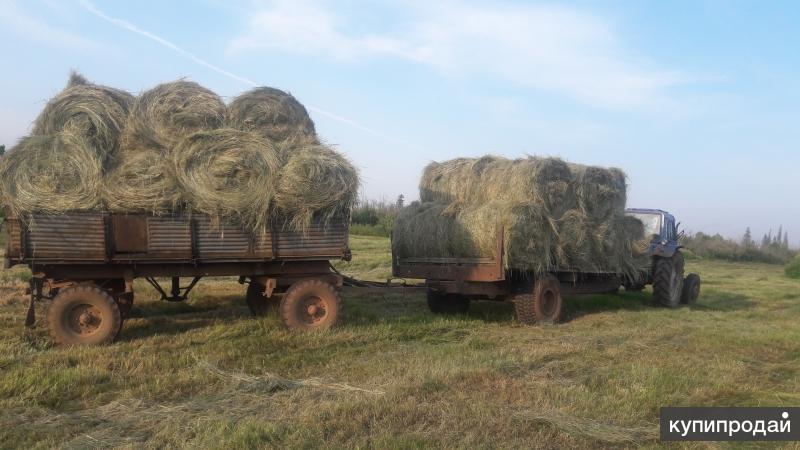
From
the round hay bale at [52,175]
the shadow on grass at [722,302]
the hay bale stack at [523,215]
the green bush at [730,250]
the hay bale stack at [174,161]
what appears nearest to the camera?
the round hay bale at [52,175]

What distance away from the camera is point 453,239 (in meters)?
10.2

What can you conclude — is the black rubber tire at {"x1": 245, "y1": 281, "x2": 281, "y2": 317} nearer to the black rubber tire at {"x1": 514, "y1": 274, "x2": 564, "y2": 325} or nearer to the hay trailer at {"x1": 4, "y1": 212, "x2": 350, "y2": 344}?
the hay trailer at {"x1": 4, "y1": 212, "x2": 350, "y2": 344}

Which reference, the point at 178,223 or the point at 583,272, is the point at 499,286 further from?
the point at 178,223

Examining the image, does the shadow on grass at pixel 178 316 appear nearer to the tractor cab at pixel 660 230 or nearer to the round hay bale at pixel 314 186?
the round hay bale at pixel 314 186

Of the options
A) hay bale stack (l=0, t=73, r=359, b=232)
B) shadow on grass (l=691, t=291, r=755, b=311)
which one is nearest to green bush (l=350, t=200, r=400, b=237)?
shadow on grass (l=691, t=291, r=755, b=311)

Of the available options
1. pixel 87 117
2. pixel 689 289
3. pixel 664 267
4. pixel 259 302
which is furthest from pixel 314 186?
pixel 689 289

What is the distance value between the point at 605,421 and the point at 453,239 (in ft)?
17.4

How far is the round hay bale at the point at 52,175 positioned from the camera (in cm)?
721

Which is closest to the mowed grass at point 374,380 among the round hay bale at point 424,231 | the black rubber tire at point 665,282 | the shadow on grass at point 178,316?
the shadow on grass at point 178,316

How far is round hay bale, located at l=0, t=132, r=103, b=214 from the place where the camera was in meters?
7.21

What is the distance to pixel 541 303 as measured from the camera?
10.2m

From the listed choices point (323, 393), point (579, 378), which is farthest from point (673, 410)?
point (323, 393)

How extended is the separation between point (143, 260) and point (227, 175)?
1.36m

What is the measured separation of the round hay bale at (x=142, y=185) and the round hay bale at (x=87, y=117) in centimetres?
28
